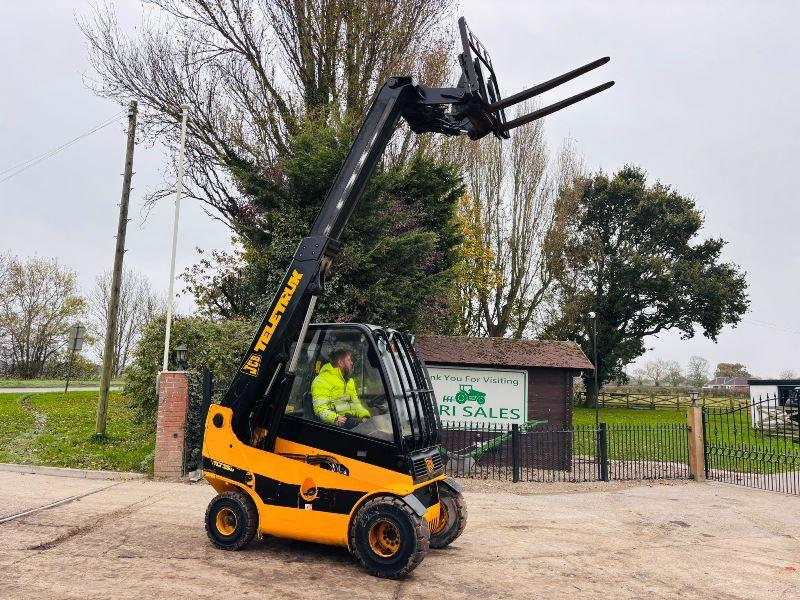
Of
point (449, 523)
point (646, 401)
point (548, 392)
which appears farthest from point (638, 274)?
point (449, 523)

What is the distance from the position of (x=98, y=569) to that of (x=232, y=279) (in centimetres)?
1357

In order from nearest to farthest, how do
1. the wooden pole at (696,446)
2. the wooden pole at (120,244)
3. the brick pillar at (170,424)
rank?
1. the brick pillar at (170,424)
2. the wooden pole at (696,446)
3. the wooden pole at (120,244)

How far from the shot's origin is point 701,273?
39.4m

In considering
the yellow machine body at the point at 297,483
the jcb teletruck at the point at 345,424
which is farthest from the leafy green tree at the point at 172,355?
the jcb teletruck at the point at 345,424

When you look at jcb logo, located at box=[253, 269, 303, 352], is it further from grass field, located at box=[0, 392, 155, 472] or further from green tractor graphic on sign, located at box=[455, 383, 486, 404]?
green tractor graphic on sign, located at box=[455, 383, 486, 404]

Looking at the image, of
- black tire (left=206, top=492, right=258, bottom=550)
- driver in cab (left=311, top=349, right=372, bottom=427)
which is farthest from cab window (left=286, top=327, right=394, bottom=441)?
black tire (left=206, top=492, right=258, bottom=550)

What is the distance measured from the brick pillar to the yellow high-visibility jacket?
6.03 m

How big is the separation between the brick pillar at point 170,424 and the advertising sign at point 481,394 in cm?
602

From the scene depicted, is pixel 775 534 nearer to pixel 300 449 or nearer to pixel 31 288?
pixel 300 449

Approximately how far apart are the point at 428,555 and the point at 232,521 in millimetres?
2126

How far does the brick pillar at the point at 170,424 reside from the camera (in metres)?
11.8

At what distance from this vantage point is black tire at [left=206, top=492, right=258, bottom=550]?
22.1 ft

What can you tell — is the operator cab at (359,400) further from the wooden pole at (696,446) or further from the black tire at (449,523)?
the wooden pole at (696,446)

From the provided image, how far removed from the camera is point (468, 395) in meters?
15.7
